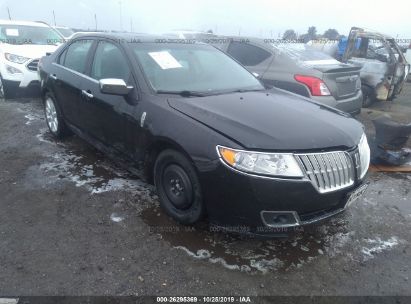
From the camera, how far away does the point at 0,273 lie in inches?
97.1

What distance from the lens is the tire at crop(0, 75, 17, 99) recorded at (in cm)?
740

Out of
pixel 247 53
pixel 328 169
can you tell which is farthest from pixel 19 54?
pixel 328 169

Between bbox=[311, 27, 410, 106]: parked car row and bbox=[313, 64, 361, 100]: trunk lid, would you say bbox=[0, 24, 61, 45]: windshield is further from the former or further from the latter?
bbox=[311, 27, 410, 106]: parked car row

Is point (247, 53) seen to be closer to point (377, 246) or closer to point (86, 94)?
point (86, 94)

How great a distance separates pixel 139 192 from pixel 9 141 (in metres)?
2.74

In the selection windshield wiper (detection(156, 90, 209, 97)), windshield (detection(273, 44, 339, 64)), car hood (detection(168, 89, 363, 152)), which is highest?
windshield (detection(273, 44, 339, 64))

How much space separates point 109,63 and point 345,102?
361cm

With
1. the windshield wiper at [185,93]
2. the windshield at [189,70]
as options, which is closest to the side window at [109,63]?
the windshield at [189,70]

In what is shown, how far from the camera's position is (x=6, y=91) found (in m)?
7.50

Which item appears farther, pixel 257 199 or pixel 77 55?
pixel 77 55

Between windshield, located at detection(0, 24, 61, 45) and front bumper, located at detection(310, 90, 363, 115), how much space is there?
6857 millimetres

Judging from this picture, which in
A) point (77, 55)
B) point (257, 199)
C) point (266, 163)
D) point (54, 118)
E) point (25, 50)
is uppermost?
point (77, 55)

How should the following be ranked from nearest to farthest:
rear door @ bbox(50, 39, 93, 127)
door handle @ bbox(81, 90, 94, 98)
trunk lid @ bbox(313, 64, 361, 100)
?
door handle @ bbox(81, 90, 94, 98), rear door @ bbox(50, 39, 93, 127), trunk lid @ bbox(313, 64, 361, 100)

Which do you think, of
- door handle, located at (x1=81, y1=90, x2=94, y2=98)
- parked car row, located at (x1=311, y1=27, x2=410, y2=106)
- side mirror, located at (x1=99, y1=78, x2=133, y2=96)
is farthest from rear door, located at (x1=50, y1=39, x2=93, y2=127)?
parked car row, located at (x1=311, y1=27, x2=410, y2=106)
